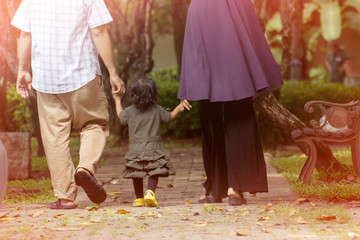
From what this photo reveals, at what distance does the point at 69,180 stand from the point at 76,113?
1.77ft

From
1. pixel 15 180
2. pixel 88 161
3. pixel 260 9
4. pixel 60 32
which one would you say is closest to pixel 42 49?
pixel 60 32

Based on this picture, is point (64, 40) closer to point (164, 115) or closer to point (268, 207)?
point (164, 115)

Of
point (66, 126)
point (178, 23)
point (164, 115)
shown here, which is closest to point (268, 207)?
point (164, 115)

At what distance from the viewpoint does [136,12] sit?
13.5m

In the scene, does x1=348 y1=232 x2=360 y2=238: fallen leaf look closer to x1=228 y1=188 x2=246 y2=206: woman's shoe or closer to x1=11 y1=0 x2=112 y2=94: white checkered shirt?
x1=228 y1=188 x2=246 y2=206: woman's shoe

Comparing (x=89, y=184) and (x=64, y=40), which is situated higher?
(x=64, y=40)

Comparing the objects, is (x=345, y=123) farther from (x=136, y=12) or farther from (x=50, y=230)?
(x=136, y=12)

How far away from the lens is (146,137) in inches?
225

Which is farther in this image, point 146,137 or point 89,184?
point 146,137

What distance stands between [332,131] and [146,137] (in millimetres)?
2215

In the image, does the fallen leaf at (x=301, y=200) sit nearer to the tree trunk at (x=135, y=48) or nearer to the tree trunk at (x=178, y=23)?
the tree trunk at (x=135, y=48)

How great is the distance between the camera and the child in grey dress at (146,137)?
566 centimetres

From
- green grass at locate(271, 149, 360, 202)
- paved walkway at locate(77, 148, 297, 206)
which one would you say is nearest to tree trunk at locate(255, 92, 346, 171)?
green grass at locate(271, 149, 360, 202)

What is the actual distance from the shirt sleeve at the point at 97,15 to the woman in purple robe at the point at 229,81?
661mm
